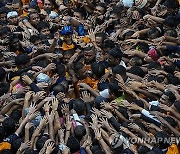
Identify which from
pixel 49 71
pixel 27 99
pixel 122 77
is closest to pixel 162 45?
Result: pixel 122 77

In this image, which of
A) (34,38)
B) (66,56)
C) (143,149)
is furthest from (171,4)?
(143,149)

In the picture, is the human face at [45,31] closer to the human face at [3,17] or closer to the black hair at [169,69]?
the human face at [3,17]

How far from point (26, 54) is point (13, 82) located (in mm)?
849

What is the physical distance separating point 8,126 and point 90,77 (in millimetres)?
1686

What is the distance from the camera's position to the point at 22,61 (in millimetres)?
7727

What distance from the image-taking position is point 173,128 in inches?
234

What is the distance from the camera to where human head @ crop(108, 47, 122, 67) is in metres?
7.50

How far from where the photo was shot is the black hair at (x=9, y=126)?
20.7 feet

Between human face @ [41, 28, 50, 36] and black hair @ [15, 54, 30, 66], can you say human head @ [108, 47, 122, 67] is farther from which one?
human face @ [41, 28, 50, 36]

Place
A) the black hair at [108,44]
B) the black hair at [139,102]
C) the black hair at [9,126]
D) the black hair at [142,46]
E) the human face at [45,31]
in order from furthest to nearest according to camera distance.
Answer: the human face at [45,31] → the black hair at [108,44] → the black hair at [142,46] → the black hair at [139,102] → the black hair at [9,126]

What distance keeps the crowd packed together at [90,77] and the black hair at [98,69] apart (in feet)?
0.05

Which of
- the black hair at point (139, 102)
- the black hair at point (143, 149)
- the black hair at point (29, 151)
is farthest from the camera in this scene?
the black hair at point (139, 102)

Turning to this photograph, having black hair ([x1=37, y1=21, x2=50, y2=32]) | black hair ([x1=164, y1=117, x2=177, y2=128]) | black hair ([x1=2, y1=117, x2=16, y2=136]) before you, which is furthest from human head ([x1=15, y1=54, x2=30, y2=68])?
black hair ([x1=164, y1=117, x2=177, y2=128])

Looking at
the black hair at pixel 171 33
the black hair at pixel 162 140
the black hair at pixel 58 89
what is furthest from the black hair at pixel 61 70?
the black hair at pixel 162 140
